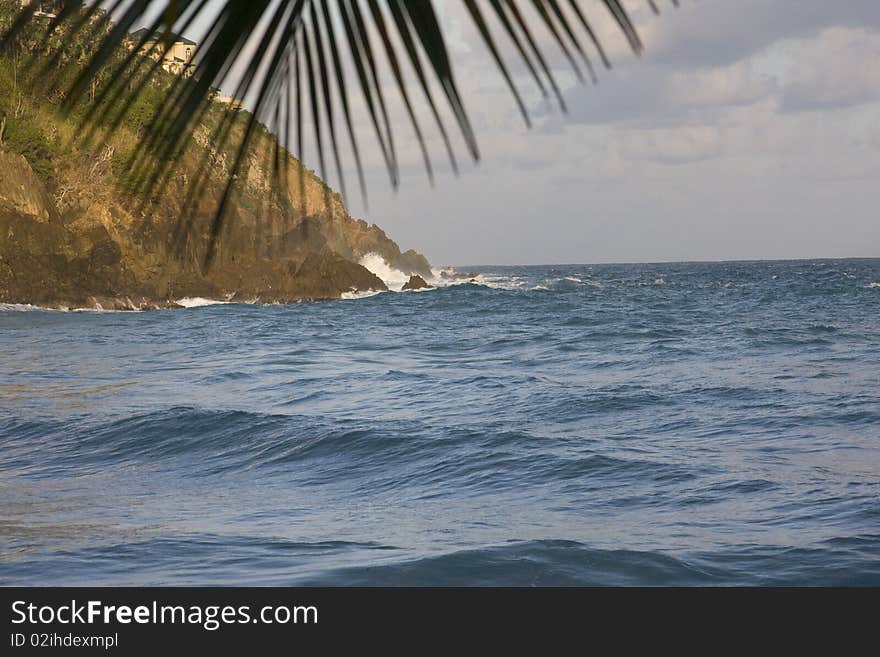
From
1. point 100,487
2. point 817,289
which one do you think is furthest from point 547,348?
point 817,289

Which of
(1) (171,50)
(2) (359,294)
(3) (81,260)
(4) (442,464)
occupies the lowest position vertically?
(4) (442,464)

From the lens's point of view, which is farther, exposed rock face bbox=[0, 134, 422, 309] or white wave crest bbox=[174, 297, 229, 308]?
white wave crest bbox=[174, 297, 229, 308]

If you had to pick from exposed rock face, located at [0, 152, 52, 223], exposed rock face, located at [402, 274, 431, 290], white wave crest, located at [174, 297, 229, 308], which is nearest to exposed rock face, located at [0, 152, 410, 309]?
exposed rock face, located at [0, 152, 52, 223]

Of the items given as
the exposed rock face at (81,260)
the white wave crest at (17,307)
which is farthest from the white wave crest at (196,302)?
the white wave crest at (17,307)

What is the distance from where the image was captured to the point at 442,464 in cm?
1262

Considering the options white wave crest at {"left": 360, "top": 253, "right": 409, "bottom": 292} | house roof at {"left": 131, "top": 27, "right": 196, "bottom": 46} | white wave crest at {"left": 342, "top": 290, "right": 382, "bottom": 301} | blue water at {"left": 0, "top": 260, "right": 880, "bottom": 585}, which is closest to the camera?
house roof at {"left": 131, "top": 27, "right": 196, "bottom": 46}

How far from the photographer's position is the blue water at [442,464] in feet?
26.1

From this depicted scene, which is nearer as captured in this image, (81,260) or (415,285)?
(81,260)

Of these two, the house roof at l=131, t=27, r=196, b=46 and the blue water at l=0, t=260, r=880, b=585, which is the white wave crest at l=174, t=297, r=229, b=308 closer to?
the blue water at l=0, t=260, r=880, b=585

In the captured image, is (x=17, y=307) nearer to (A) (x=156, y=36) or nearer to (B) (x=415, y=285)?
(B) (x=415, y=285)

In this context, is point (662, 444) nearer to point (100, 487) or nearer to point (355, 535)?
point (355, 535)

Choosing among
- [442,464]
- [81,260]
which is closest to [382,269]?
[81,260]

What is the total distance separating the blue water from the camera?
7.95m
